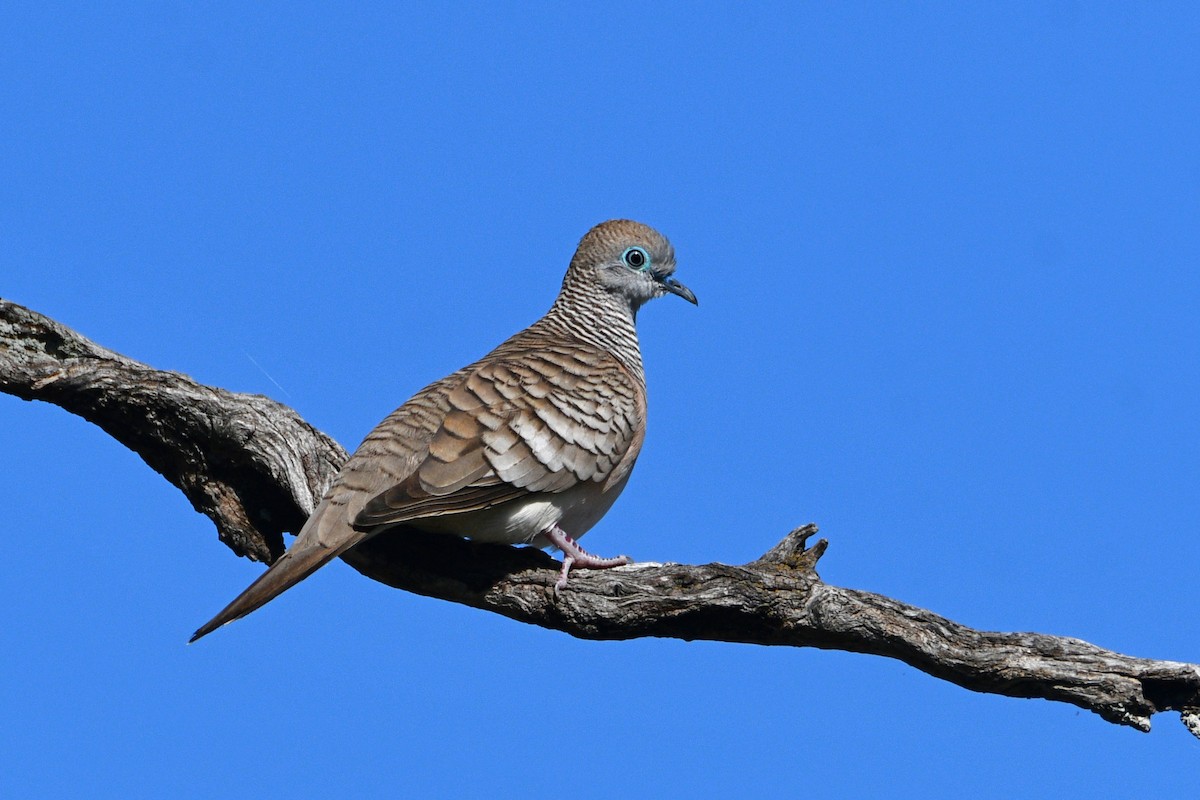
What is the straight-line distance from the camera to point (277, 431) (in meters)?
5.84

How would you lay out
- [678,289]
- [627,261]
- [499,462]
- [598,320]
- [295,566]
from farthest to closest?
1. [678,289]
2. [627,261]
3. [598,320]
4. [499,462]
5. [295,566]

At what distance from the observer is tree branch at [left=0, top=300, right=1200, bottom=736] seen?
522 cm

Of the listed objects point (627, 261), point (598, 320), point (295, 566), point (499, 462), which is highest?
point (627, 261)

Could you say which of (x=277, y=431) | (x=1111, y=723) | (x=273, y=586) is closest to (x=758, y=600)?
(x=1111, y=723)

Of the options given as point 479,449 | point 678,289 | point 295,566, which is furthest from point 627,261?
point 295,566

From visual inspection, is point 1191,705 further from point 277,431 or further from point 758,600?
point 277,431

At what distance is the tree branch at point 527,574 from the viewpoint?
522cm

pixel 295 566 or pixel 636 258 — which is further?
pixel 636 258

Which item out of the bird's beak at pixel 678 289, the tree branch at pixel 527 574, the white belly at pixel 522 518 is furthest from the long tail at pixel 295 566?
the bird's beak at pixel 678 289

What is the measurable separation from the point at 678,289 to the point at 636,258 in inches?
12.8

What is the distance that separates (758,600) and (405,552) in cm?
159

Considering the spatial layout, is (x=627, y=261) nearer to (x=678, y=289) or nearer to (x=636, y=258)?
(x=636, y=258)

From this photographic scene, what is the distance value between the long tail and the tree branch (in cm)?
59

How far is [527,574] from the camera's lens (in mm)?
5566
